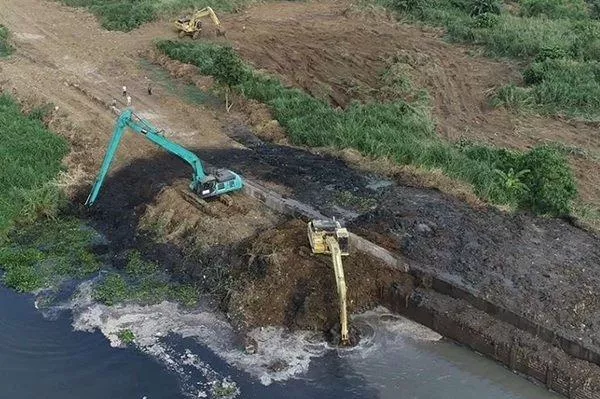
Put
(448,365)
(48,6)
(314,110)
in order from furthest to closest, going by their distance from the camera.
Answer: (48,6), (314,110), (448,365)

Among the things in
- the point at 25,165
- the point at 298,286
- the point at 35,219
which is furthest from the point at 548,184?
the point at 25,165

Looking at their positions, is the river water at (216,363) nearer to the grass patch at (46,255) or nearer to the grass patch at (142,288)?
the grass patch at (142,288)

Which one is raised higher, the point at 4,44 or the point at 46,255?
the point at 4,44

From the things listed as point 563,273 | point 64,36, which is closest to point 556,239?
point 563,273

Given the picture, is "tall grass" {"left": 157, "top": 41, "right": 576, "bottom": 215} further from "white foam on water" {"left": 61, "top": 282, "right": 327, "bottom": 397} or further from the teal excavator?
"white foam on water" {"left": 61, "top": 282, "right": 327, "bottom": 397}

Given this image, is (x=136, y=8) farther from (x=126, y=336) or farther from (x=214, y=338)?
(x=214, y=338)

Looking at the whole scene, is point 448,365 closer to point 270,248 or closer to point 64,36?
point 270,248

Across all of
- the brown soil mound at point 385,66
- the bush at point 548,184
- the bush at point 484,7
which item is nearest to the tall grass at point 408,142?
the bush at point 548,184
